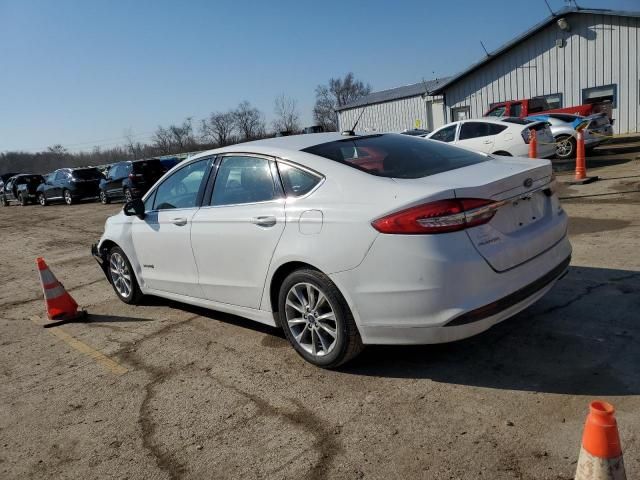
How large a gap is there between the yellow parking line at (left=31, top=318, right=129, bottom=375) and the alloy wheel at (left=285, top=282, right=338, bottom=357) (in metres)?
1.47

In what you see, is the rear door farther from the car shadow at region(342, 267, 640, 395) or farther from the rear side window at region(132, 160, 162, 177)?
the rear side window at region(132, 160, 162, 177)

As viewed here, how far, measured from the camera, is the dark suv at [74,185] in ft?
82.2

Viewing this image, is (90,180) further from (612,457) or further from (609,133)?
(612,457)

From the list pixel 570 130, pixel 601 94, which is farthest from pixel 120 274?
pixel 601 94

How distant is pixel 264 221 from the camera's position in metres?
3.93

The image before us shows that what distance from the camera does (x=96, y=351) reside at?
478cm

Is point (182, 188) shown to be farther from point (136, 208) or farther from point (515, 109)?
point (515, 109)

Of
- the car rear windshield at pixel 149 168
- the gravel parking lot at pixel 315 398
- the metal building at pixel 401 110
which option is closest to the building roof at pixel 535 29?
the metal building at pixel 401 110

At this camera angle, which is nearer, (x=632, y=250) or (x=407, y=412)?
(x=407, y=412)

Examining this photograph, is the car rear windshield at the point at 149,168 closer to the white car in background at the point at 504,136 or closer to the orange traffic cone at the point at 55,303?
the white car in background at the point at 504,136

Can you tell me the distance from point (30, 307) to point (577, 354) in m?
6.19

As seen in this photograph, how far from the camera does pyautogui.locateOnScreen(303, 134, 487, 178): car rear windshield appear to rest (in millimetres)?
3693

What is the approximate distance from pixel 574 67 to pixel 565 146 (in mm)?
10007

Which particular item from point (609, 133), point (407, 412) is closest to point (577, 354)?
point (407, 412)
